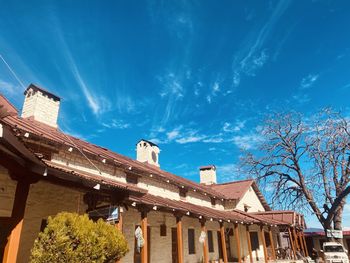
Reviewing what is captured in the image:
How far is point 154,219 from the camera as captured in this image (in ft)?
47.3

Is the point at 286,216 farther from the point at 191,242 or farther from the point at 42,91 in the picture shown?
the point at 42,91

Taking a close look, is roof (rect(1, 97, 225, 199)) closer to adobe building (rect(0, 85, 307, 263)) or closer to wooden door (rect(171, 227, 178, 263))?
adobe building (rect(0, 85, 307, 263))

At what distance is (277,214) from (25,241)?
70.4 feet

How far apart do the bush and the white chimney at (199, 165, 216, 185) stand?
74.3ft

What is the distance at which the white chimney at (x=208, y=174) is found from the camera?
2790 centimetres

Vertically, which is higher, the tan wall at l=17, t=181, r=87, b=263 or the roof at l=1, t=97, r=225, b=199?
the roof at l=1, t=97, r=225, b=199

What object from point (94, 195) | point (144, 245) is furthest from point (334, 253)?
point (94, 195)

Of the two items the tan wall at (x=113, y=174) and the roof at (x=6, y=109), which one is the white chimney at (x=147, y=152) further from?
the roof at (x=6, y=109)

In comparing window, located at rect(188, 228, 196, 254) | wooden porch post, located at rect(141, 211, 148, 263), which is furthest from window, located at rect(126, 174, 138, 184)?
window, located at rect(188, 228, 196, 254)

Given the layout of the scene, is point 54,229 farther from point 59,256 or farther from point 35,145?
point 35,145

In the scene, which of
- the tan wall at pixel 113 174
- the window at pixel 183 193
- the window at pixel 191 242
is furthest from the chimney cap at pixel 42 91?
the window at pixel 191 242

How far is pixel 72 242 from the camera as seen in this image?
5.23 metres

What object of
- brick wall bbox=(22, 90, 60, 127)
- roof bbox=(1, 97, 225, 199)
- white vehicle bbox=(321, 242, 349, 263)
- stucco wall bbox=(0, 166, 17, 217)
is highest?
brick wall bbox=(22, 90, 60, 127)

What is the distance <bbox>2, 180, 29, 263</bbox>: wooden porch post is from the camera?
4.62m
